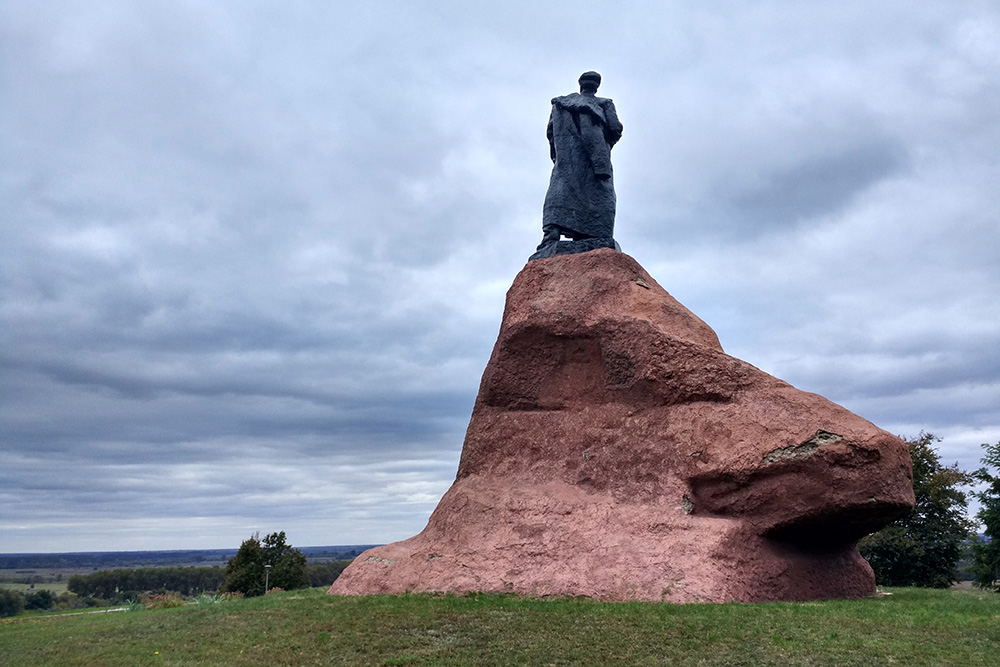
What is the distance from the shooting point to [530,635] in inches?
380

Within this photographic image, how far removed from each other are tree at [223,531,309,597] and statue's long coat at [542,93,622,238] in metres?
23.1

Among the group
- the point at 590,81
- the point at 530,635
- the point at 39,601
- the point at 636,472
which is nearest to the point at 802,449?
the point at 636,472

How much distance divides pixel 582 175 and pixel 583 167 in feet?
0.68

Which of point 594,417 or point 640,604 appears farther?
point 594,417

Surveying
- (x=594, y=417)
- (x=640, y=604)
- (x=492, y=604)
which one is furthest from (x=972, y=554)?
(x=492, y=604)

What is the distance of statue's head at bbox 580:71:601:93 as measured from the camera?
18.5 meters

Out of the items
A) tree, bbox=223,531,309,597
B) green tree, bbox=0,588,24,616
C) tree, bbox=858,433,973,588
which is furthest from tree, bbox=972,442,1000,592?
green tree, bbox=0,588,24,616

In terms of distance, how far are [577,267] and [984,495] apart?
12.5 m

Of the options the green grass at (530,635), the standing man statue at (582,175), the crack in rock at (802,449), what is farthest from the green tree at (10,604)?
the crack in rock at (802,449)

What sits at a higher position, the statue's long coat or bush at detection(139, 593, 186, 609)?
the statue's long coat

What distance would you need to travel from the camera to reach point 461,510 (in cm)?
1429

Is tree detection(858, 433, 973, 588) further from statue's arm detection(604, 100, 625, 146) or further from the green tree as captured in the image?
the green tree

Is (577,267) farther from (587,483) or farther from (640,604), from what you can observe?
(640,604)

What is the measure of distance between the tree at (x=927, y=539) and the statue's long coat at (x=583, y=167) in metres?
15.8
